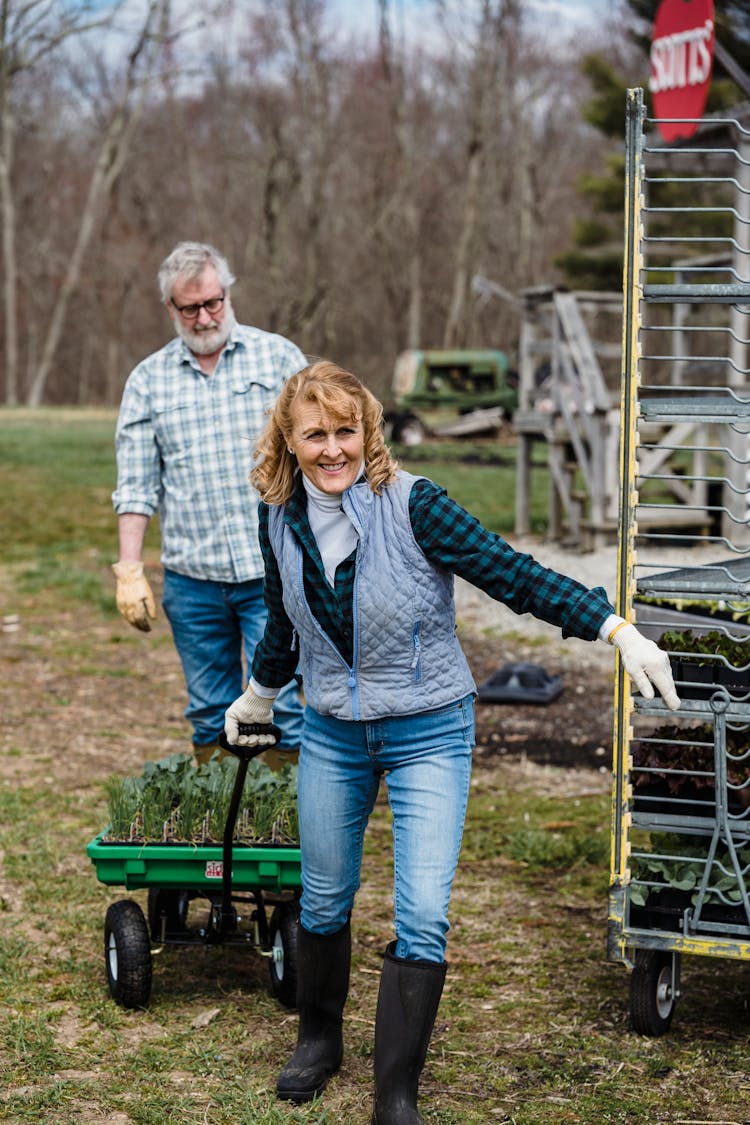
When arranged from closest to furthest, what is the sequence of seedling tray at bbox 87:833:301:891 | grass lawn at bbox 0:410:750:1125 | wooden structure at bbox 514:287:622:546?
grass lawn at bbox 0:410:750:1125 → seedling tray at bbox 87:833:301:891 → wooden structure at bbox 514:287:622:546

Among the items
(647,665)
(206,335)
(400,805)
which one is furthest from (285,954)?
(206,335)

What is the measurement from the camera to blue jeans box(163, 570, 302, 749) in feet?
15.0

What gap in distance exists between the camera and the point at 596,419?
1149 cm

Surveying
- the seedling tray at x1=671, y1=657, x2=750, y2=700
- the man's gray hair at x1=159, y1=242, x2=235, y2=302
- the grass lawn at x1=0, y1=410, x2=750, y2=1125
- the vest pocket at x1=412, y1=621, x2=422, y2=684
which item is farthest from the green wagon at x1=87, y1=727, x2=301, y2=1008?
the man's gray hair at x1=159, y1=242, x2=235, y2=302

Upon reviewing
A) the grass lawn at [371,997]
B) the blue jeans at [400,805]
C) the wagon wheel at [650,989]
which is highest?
the blue jeans at [400,805]

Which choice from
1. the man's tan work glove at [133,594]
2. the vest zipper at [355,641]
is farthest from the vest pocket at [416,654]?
the man's tan work glove at [133,594]

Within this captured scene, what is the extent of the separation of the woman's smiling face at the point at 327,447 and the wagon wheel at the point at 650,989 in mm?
1472

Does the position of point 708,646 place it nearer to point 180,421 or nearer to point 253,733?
point 253,733

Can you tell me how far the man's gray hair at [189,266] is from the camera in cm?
444

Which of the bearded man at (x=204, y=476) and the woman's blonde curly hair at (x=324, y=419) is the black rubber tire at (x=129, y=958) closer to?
the bearded man at (x=204, y=476)

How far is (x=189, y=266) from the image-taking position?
14.6 ft

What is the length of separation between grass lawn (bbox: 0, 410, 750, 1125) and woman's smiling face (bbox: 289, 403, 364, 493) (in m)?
1.40

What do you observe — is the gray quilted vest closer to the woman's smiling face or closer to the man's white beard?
the woman's smiling face

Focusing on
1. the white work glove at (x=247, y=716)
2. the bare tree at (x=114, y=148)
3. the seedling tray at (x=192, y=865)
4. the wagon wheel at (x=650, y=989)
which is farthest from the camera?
the bare tree at (x=114, y=148)
